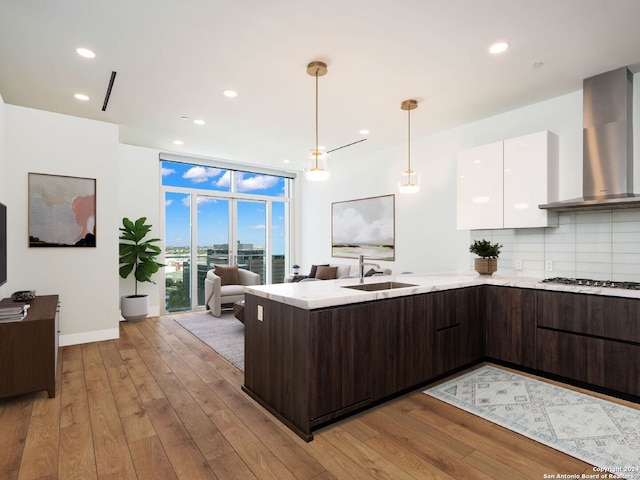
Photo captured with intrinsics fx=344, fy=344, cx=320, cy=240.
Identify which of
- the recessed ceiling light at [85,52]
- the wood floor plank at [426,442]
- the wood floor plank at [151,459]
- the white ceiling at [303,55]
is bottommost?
the wood floor plank at [426,442]

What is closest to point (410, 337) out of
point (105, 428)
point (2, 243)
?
point (105, 428)

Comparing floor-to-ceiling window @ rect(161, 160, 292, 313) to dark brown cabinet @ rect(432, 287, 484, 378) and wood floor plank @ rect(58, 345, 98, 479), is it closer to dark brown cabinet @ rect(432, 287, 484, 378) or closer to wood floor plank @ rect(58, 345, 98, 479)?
wood floor plank @ rect(58, 345, 98, 479)

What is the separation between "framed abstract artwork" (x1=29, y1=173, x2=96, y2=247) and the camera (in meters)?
3.90

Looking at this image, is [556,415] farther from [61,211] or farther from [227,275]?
[61,211]

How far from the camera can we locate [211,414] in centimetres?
249

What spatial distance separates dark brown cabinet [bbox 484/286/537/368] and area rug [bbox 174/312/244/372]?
252cm

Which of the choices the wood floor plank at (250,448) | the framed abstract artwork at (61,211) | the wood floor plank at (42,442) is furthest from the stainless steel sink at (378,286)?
the framed abstract artwork at (61,211)

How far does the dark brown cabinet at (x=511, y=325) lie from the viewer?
10.5 ft

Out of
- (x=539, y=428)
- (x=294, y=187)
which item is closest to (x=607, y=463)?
(x=539, y=428)

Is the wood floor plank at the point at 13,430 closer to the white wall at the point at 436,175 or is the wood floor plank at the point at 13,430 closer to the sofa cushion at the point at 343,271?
the sofa cushion at the point at 343,271

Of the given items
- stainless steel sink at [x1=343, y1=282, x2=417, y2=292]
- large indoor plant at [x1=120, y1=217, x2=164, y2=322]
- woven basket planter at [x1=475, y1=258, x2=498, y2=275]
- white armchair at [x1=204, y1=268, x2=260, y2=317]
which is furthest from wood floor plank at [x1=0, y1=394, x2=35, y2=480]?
woven basket planter at [x1=475, y1=258, x2=498, y2=275]

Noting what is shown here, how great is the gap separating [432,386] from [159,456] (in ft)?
7.00

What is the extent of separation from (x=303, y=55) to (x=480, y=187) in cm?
244

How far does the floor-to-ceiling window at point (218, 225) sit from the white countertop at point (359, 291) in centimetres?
411
